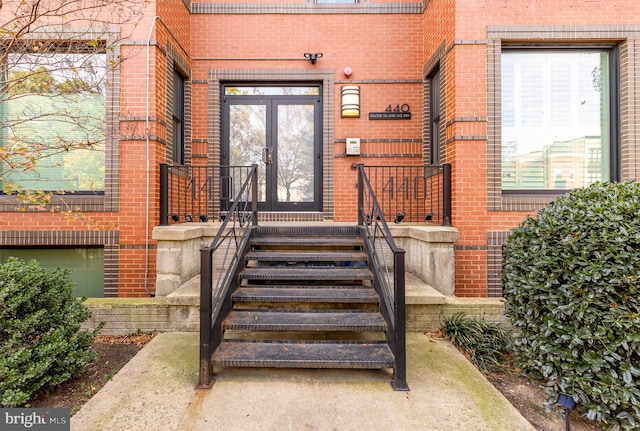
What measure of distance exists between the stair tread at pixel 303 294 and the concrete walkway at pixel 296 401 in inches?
27.1

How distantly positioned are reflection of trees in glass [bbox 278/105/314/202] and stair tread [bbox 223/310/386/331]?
322cm

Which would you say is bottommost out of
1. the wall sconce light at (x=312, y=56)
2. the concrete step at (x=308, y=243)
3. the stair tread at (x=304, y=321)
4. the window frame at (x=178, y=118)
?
the stair tread at (x=304, y=321)

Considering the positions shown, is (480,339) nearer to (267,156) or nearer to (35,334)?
(35,334)

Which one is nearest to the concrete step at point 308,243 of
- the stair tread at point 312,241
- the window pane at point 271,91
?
the stair tread at point 312,241

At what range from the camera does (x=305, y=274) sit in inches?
140

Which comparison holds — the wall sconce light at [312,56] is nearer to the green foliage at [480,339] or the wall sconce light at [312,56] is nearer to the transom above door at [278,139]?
the transom above door at [278,139]

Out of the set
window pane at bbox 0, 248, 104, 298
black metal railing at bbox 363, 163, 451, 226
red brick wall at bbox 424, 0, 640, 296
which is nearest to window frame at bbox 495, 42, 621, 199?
red brick wall at bbox 424, 0, 640, 296

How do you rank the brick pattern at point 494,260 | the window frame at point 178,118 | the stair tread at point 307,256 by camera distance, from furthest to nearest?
the window frame at point 178,118, the brick pattern at point 494,260, the stair tread at point 307,256

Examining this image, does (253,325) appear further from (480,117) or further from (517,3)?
(517,3)

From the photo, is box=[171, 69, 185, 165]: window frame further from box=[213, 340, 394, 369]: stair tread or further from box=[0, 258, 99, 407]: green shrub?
box=[213, 340, 394, 369]: stair tread

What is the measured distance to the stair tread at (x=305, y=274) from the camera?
3.49 meters

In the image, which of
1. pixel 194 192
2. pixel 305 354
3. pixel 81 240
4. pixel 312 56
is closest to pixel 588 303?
pixel 305 354

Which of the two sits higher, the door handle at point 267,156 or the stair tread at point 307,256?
the door handle at point 267,156
